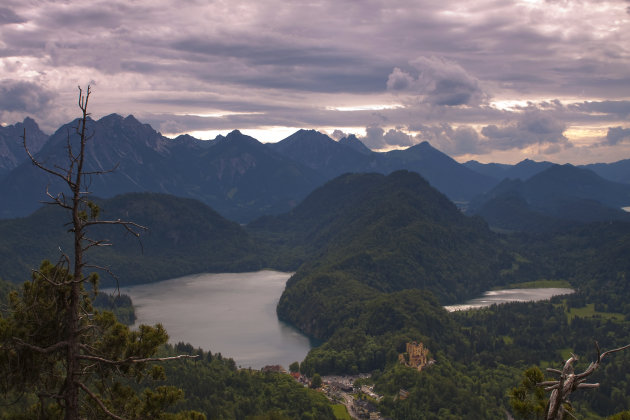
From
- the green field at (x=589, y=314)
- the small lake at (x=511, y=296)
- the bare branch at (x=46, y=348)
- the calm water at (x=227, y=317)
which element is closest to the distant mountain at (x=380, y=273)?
the small lake at (x=511, y=296)

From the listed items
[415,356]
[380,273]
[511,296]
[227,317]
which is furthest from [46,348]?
[511,296]

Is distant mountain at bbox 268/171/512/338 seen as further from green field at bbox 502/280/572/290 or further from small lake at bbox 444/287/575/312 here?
small lake at bbox 444/287/575/312

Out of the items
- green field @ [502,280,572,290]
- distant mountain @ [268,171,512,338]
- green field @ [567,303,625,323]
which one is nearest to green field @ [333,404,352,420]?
distant mountain @ [268,171,512,338]

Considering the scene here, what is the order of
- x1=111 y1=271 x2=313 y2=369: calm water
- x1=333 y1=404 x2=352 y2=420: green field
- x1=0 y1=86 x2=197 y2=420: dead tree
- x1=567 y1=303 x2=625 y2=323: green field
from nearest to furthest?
1. x1=0 y1=86 x2=197 y2=420: dead tree
2. x1=333 y1=404 x2=352 y2=420: green field
3. x1=111 y1=271 x2=313 y2=369: calm water
4. x1=567 y1=303 x2=625 y2=323: green field

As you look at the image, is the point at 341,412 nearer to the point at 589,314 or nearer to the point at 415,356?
the point at 415,356

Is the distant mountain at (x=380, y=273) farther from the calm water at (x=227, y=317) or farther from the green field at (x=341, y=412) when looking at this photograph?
the green field at (x=341, y=412)

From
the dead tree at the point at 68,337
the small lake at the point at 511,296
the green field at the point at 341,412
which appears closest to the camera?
the dead tree at the point at 68,337

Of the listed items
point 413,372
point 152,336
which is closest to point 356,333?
point 413,372
